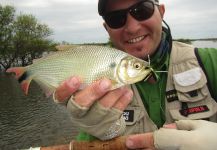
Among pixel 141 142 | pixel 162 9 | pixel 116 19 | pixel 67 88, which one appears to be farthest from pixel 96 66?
pixel 162 9

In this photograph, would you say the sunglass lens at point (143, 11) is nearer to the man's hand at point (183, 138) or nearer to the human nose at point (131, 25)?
the human nose at point (131, 25)

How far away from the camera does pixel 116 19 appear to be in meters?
4.51

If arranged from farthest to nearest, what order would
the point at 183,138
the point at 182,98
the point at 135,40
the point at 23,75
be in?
the point at 135,40, the point at 182,98, the point at 23,75, the point at 183,138

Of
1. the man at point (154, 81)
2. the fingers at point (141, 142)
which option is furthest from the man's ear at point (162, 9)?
the fingers at point (141, 142)

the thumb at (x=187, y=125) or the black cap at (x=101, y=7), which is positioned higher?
the black cap at (x=101, y=7)

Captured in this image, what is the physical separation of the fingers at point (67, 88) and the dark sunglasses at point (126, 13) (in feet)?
4.48

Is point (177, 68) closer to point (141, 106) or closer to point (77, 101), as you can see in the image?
point (141, 106)

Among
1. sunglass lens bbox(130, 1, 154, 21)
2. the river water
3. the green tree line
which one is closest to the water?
the river water

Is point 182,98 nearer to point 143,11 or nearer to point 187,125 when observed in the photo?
point 187,125

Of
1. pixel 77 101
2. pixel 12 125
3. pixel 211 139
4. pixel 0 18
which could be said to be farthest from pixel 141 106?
pixel 0 18

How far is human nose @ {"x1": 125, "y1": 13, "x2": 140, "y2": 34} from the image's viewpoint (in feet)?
14.8

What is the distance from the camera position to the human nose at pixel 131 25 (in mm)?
4516

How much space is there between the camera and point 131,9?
14.8 feet

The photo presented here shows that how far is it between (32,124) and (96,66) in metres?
23.2
